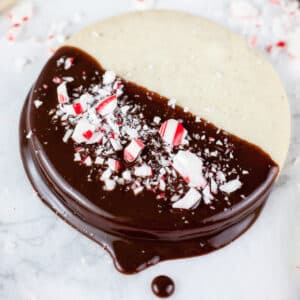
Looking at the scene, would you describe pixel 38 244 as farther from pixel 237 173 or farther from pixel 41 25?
pixel 41 25

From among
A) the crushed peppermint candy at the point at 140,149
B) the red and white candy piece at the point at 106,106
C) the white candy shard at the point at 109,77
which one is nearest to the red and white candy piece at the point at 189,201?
the crushed peppermint candy at the point at 140,149

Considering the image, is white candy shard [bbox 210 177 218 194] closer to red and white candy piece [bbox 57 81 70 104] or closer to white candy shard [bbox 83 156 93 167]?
white candy shard [bbox 83 156 93 167]

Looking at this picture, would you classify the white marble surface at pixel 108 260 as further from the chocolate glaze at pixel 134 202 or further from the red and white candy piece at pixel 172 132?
the red and white candy piece at pixel 172 132

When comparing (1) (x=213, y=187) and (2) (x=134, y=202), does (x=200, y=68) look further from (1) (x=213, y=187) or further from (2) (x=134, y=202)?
(2) (x=134, y=202)

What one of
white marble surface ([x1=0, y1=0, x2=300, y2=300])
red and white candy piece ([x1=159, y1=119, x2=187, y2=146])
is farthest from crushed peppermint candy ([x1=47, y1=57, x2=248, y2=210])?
white marble surface ([x1=0, y1=0, x2=300, y2=300])

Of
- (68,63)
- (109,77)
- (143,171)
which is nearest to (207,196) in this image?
(143,171)

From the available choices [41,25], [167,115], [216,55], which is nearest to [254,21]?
[216,55]
